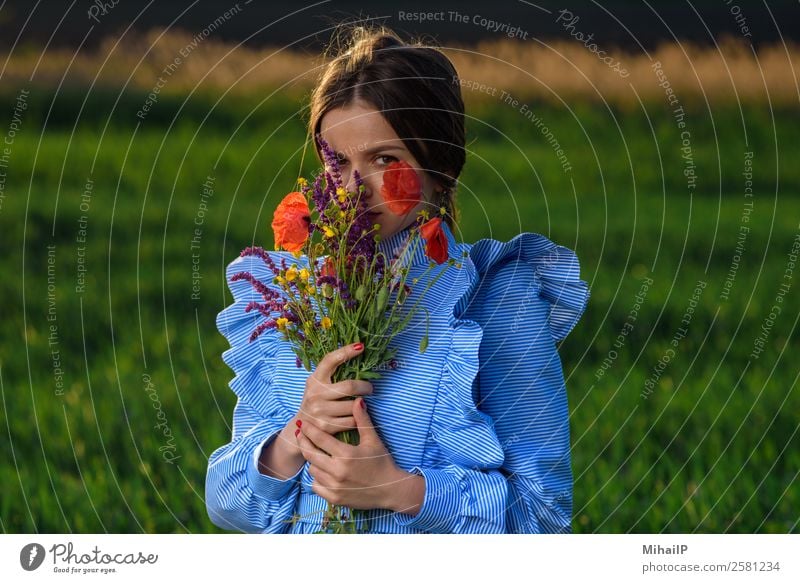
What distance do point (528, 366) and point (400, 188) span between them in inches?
18.1

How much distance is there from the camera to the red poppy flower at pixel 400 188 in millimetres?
2234

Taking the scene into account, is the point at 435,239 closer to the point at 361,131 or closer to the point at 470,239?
the point at 361,131

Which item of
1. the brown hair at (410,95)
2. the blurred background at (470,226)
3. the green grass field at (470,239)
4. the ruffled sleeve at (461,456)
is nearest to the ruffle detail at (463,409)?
the ruffled sleeve at (461,456)

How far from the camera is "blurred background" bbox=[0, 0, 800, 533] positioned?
14.8 ft

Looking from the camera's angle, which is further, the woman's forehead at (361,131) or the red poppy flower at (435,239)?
the woman's forehead at (361,131)

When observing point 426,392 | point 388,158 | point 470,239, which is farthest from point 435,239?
point 470,239

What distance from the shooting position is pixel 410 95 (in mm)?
2400

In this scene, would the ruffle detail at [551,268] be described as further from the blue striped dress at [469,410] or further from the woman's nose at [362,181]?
the woman's nose at [362,181]

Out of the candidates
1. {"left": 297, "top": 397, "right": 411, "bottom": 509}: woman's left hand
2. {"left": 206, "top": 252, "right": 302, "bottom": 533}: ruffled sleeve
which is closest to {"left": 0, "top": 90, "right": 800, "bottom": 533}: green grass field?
{"left": 206, "top": 252, "right": 302, "bottom": 533}: ruffled sleeve

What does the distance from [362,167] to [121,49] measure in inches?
182

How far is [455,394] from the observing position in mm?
2361

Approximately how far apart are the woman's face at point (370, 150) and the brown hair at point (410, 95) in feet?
0.05

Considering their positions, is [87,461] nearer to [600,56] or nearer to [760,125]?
[600,56]
